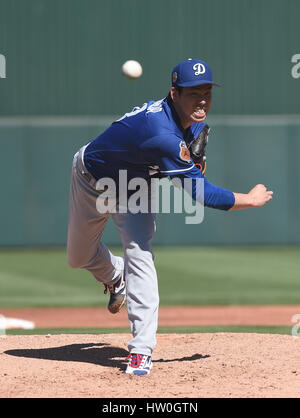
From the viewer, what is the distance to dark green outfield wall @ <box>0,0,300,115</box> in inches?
516

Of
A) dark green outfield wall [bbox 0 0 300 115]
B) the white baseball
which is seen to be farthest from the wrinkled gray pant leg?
dark green outfield wall [bbox 0 0 300 115]

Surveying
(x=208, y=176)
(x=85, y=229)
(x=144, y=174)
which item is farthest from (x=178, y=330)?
(x=208, y=176)

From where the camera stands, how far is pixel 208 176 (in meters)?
12.6

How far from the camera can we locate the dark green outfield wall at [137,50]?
13102 mm

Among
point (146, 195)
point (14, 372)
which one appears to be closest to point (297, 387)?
point (146, 195)

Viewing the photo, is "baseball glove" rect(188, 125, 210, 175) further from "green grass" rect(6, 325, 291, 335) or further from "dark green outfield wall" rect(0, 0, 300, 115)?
"dark green outfield wall" rect(0, 0, 300, 115)

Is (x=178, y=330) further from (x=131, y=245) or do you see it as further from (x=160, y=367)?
(x=131, y=245)

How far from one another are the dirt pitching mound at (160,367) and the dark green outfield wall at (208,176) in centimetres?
717

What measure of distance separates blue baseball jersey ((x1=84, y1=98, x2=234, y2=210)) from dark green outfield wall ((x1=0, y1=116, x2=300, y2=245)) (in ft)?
26.9

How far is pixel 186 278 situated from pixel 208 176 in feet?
10.2

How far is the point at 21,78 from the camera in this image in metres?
13.1

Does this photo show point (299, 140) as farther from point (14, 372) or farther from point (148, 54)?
point (14, 372)

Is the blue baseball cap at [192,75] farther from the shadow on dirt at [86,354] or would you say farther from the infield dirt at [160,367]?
the shadow on dirt at [86,354]

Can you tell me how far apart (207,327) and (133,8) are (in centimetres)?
821
